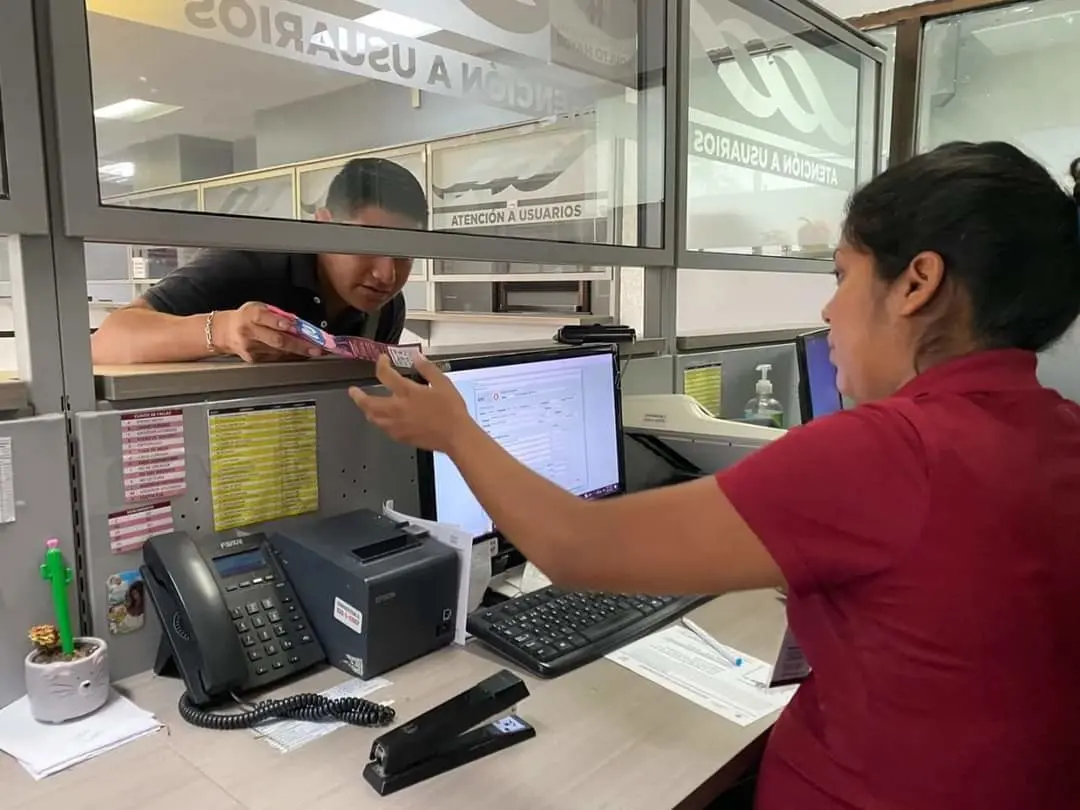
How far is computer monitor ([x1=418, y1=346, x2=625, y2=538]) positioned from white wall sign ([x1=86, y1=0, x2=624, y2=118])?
0.46 metres

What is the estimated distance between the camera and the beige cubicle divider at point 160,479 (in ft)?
3.16

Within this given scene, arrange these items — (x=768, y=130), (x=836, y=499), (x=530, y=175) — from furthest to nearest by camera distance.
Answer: (x=768, y=130), (x=530, y=175), (x=836, y=499)

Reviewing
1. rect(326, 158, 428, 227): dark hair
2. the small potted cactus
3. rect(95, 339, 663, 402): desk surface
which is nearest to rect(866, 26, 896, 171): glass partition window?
rect(326, 158, 428, 227): dark hair

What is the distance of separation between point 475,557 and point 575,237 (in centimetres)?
76

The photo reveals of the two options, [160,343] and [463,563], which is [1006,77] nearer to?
[463,563]

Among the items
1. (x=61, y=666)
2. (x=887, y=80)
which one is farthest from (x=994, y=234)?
(x=887, y=80)

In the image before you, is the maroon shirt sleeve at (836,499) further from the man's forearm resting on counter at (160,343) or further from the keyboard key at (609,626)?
the man's forearm resting on counter at (160,343)

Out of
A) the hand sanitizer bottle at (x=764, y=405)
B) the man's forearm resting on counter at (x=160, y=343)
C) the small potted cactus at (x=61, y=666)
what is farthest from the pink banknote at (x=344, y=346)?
the hand sanitizer bottle at (x=764, y=405)

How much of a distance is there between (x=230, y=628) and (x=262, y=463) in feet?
0.78

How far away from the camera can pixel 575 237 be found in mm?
1677

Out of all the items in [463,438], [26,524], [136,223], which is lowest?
[26,524]

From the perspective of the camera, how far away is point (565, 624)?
112 centimetres

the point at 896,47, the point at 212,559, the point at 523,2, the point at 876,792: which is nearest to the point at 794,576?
the point at 876,792

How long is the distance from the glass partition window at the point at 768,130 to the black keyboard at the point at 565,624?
3.10ft
